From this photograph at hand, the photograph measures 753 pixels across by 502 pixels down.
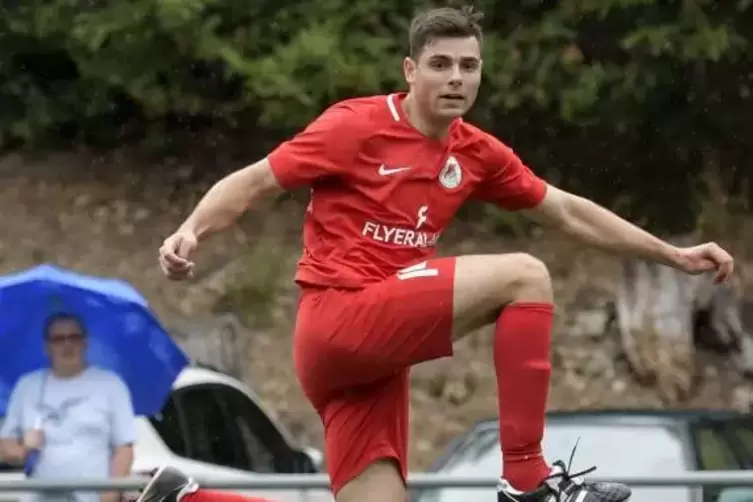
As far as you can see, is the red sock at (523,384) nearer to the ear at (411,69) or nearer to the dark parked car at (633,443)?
the ear at (411,69)

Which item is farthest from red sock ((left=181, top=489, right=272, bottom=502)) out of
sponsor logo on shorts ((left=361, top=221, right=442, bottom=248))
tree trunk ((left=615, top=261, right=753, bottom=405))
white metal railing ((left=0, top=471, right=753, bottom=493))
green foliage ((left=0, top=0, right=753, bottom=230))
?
tree trunk ((left=615, top=261, right=753, bottom=405))

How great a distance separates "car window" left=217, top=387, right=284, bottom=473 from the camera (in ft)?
33.7

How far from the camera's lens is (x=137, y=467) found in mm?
8641

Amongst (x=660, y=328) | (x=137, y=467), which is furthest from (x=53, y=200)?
(x=137, y=467)

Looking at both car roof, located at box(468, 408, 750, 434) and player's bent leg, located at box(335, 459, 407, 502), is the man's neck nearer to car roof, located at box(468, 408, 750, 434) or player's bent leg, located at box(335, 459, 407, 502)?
player's bent leg, located at box(335, 459, 407, 502)

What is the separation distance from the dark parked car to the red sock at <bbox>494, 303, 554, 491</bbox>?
300cm

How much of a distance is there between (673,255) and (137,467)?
407cm

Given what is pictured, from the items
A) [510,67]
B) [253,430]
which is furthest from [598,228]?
[510,67]

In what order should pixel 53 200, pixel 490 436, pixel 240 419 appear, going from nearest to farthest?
pixel 490 436, pixel 240 419, pixel 53 200

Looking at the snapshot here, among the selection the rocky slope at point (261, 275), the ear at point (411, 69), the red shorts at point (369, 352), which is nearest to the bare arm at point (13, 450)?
the red shorts at point (369, 352)

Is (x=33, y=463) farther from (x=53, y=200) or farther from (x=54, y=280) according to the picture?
(x=53, y=200)

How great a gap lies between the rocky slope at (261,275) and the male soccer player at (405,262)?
8.76m

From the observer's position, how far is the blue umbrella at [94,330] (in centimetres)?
746

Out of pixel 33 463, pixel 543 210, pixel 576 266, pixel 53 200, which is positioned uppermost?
pixel 53 200
